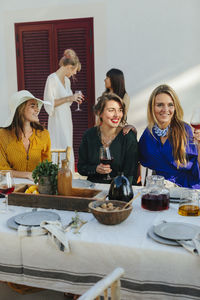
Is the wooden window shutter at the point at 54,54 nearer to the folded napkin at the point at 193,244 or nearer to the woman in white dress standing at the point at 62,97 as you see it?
the woman in white dress standing at the point at 62,97

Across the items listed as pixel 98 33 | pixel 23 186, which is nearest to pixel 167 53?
pixel 98 33

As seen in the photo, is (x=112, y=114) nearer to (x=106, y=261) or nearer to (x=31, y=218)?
(x=31, y=218)

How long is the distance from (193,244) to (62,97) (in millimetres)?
3185

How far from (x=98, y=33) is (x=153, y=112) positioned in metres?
2.29

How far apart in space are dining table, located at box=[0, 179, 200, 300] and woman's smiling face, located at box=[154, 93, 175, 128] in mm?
1044

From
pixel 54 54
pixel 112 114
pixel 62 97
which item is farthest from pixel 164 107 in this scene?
pixel 54 54

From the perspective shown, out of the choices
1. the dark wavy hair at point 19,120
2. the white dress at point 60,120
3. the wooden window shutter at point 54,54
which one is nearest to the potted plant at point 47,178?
the dark wavy hair at point 19,120

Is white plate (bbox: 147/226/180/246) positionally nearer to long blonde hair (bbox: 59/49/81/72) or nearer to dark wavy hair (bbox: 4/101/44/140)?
dark wavy hair (bbox: 4/101/44/140)

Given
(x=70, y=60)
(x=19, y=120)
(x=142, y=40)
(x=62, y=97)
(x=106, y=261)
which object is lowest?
(x=106, y=261)

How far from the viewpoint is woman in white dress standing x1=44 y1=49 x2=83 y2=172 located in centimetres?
420

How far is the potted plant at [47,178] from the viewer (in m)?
1.87

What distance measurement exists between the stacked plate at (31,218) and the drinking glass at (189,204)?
570 mm

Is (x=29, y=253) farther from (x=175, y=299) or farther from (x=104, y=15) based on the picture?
(x=104, y=15)

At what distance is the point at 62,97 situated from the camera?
14.0 ft
